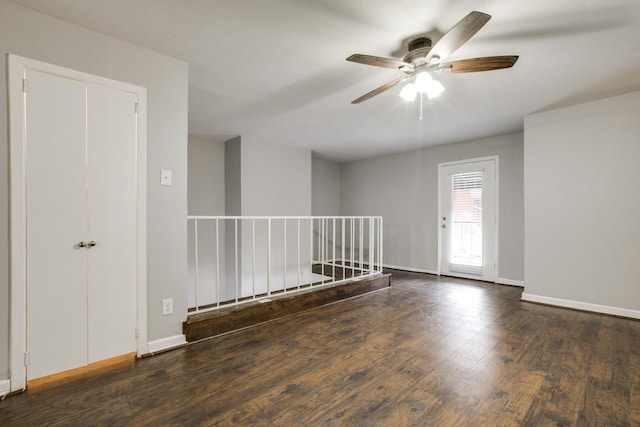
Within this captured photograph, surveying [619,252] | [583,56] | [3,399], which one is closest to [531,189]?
[619,252]

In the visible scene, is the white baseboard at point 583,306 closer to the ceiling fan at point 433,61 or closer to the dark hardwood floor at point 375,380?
the dark hardwood floor at point 375,380

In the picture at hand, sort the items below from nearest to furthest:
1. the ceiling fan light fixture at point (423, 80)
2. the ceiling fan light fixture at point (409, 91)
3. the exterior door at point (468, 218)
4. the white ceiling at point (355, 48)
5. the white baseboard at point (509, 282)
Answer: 1. the white ceiling at point (355, 48)
2. the ceiling fan light fixture at point (423, 80)
3. the ceiling fan light fixture at point (409, 91)
4. the white baseboard at point (509, 282)
5. the exterior door at point (468, 218)

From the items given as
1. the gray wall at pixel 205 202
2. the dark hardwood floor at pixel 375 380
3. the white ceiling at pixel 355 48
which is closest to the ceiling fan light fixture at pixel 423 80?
the white ceiling at pixel 355 48

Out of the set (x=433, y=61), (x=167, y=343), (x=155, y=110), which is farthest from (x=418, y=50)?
(x=167, y=343)

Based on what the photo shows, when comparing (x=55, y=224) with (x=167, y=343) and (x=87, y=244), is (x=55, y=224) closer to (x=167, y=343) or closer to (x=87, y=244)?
(x=87, y=244)

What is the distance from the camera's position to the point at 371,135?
4617 mm

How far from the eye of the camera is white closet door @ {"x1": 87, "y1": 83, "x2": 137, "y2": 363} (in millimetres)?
2002

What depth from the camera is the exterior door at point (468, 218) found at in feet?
15.3

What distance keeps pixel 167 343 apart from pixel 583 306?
4.18 m

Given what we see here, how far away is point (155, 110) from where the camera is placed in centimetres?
227

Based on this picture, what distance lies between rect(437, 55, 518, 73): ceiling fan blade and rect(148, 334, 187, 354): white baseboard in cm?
282

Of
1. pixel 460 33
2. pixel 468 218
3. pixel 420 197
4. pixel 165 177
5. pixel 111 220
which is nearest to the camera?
pixel 460 33

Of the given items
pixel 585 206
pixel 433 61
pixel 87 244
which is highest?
pixel 433 61

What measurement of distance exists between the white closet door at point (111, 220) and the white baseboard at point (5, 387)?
379 mm
